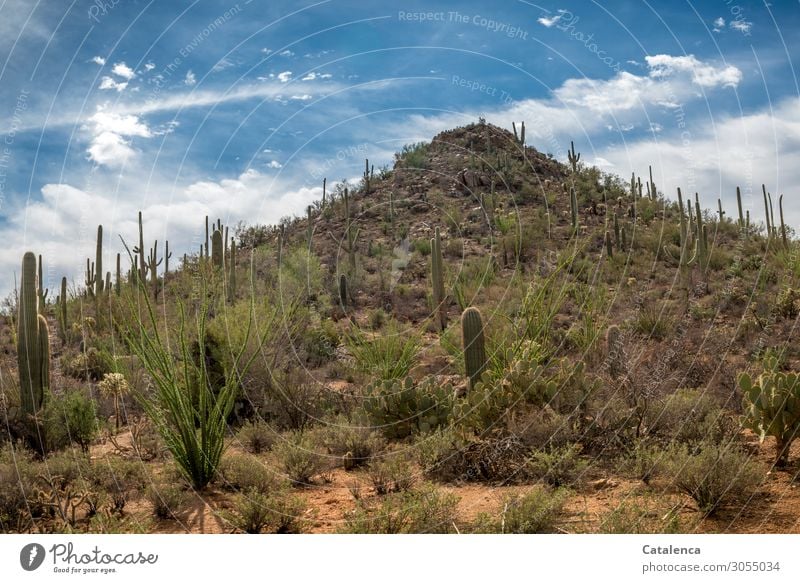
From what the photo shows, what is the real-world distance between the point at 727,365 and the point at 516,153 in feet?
107

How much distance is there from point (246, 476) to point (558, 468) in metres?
2.80

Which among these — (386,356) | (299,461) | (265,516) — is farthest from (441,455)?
(386,356)

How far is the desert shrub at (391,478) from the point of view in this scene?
5.86m

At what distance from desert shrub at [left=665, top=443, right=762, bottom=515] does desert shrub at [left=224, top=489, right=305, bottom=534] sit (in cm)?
302

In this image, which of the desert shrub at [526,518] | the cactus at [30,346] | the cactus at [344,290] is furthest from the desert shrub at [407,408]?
the cactus at [344,290]

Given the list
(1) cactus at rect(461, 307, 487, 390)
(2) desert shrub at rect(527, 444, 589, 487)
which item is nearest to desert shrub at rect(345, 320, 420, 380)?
(1) cactus at rect(461, 307, 487, 390)

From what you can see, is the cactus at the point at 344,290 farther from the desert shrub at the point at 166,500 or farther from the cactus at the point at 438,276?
the desert shrub at the point at 166,500

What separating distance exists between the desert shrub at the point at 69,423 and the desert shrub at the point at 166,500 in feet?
9.35

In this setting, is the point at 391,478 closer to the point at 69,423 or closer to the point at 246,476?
the point at 246,476

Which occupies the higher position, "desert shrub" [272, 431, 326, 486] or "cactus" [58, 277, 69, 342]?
"cactus" [58, 277, 69, 342]

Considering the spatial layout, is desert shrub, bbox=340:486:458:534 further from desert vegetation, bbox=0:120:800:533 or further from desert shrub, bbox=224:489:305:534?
desert shrub, bbox=224:489:305:534

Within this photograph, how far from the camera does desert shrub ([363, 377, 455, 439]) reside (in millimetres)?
7830
